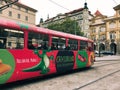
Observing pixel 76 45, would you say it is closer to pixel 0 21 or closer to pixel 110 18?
pixel 0 21

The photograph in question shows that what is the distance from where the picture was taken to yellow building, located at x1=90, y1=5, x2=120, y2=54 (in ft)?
235

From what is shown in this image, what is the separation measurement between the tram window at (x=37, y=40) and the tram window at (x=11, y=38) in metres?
0.60

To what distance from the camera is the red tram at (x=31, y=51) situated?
29.3 feet

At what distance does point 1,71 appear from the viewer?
8.59 m

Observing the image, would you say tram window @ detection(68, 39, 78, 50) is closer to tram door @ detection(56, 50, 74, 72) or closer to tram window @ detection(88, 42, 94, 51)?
tram door @ detection(56, 50, 74, 72)

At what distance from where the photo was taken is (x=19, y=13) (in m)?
58.7

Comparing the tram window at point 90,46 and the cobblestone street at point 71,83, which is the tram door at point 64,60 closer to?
the cobblestone street at point 71,83

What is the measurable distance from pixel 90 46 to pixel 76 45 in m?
3.25

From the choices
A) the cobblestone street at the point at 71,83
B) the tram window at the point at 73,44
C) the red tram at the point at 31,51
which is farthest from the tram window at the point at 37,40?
the tram window at the point at 73,44

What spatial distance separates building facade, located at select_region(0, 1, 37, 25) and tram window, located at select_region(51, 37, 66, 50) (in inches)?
1618

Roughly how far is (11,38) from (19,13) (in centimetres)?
5064

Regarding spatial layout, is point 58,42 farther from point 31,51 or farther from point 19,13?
point 19,13

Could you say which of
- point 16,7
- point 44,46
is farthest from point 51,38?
point 16,7

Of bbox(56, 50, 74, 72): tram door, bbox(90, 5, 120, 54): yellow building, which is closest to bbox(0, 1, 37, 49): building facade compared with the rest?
bbox(56, 50, 74, 72): tram door
